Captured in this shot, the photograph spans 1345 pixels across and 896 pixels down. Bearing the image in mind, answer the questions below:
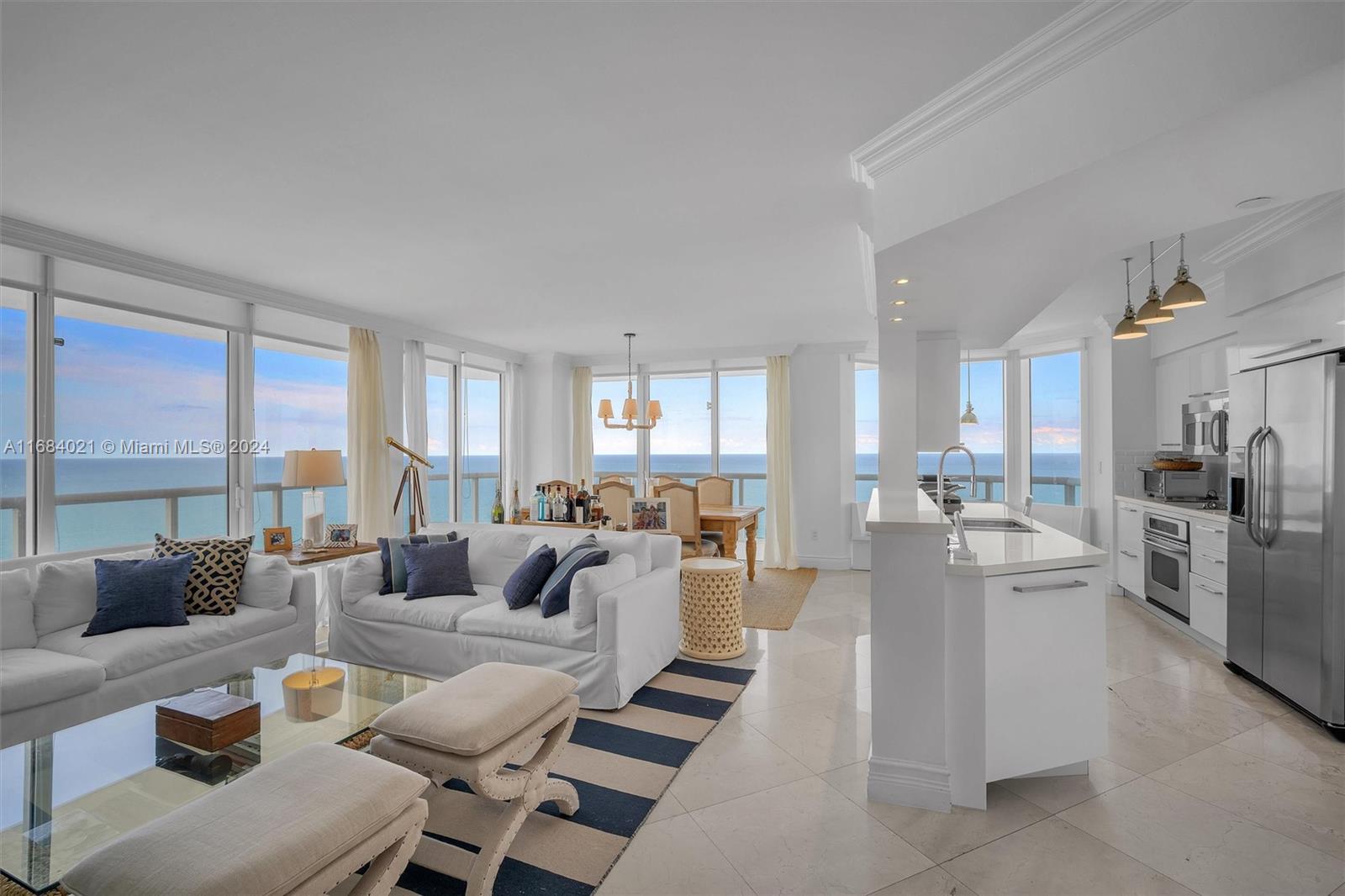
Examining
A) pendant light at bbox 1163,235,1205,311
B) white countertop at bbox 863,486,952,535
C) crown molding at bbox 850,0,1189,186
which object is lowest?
white countertop at bbox 863,486,952,535

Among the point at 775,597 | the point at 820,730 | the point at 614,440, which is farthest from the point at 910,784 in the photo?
the point at 614,440

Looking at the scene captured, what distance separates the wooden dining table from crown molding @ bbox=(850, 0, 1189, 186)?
3711 millimetres

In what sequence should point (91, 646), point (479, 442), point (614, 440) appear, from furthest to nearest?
point (614, 440)
point (479, 442)
point (91, 646)

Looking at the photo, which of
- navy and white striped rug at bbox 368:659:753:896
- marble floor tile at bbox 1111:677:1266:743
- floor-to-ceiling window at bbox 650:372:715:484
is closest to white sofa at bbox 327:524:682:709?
navy and white striped rug at bbox 368:659:753:896

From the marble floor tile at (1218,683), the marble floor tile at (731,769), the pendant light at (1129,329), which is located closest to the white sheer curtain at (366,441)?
the marble floor tile at (731,769)

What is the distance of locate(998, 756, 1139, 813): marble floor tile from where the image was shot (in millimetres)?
2320

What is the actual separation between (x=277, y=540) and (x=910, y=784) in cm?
420

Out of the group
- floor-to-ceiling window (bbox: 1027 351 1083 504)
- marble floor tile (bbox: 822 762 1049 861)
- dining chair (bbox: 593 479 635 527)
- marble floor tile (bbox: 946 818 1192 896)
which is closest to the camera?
marble floor tile (bbox: 946 818 1192 896)

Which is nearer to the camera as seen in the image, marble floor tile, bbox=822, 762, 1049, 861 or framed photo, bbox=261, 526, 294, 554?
marble floor tile, bbox=822, 762, 1049, 861

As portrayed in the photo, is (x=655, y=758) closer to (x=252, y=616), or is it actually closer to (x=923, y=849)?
(x=923, y=849)

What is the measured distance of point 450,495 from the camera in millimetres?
6590

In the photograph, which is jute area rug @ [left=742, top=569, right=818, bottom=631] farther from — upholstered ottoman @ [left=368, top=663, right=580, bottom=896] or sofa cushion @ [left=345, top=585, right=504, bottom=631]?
upholstered ottoman @ [left=368, top=663, right=580, bottom=896]

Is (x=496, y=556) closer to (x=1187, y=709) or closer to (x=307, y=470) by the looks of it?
(x=307, y=470)

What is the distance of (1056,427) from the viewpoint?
6262mm
